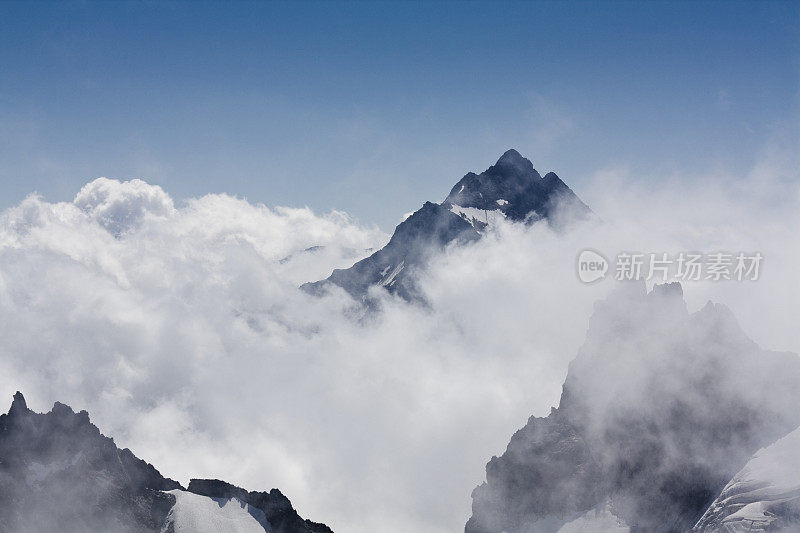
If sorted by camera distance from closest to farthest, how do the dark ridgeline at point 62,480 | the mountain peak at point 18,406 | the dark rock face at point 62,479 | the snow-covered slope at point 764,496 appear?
the snow-covered slope at point 764,496, the dark ridgeline at point 62,480, the dark rock face at point 62,479, the mountain peak at point 18,406

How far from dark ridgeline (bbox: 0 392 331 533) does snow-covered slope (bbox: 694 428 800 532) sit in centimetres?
17066

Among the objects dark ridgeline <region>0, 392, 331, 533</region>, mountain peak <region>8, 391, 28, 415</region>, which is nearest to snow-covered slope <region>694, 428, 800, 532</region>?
dark ridgeline <region>0, 392, 331, 533</region>

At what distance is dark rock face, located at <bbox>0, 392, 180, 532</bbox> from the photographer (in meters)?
178

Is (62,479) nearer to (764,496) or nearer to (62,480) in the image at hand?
(62,480)

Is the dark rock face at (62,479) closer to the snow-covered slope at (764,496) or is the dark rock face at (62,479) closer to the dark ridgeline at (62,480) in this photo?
the dark ridgeline at (62,480)

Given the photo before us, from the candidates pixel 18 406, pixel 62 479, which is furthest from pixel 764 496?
pixel 18 406

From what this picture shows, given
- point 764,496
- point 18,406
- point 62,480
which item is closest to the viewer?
point 764,496

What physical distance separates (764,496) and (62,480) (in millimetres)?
204342

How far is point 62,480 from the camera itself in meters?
186

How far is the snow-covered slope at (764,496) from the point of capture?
150 m

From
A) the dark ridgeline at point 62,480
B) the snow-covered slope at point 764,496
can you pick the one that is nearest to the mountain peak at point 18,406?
the dark ridgeline at point 62,480

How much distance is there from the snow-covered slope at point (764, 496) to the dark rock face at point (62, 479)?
173 metres

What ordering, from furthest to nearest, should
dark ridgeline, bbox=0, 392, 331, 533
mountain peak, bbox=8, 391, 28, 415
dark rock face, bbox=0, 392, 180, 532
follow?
mountain peak, bbox=8, 391, 28, 415
dark rock face, bbox=0, 392, 180, 532
dark ridgeline, bbox=0, 392, 331, 533

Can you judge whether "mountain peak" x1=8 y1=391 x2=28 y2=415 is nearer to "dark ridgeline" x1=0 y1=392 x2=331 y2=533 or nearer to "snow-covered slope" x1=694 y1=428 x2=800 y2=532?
"dark ridgeline" x1=0 y1=392 x2=331 y2=533
